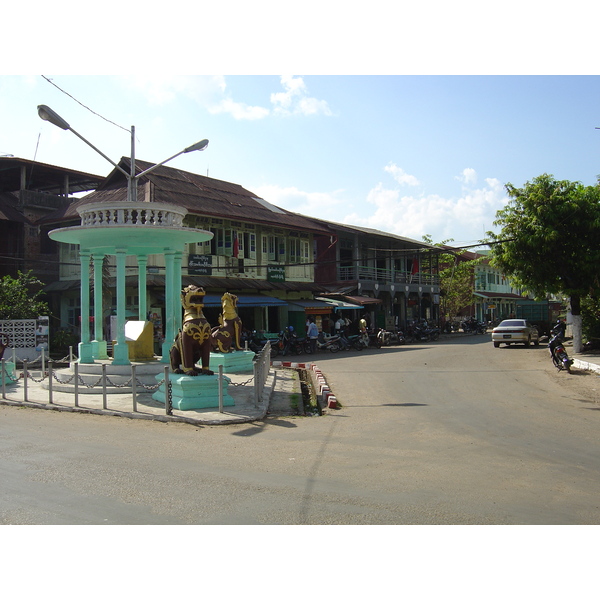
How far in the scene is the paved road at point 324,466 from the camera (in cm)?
491

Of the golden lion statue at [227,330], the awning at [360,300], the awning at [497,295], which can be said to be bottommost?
the golden lion statue at [227,330]

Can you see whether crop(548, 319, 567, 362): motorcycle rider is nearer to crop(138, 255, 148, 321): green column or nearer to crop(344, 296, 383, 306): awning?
crop(138, 255, 148, 321): green column

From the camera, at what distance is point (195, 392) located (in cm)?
1014

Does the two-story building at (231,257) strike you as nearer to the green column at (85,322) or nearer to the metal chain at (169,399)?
the green column at (85,322)

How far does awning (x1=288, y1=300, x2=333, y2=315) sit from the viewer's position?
2900 centimetres

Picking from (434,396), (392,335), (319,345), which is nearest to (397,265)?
(392,335)

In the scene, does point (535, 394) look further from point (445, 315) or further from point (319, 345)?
point (445, 315)

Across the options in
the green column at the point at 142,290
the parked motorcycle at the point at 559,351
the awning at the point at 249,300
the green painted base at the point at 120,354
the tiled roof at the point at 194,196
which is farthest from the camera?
the tiled roof at the point at 194,196

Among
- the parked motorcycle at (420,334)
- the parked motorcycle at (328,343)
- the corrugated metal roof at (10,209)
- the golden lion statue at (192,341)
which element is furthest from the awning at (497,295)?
the golden lion statue at (192,341)

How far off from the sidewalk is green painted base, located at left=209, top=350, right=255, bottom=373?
1313 millimetres

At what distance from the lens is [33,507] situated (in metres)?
5.02

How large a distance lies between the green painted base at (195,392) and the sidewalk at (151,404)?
14 cm

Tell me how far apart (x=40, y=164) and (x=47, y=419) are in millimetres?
22388

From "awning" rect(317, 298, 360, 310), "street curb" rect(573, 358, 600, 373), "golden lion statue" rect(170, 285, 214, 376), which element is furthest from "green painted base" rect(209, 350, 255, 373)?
"awning" rect(317, 298, 360, 310)
